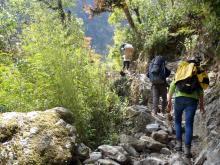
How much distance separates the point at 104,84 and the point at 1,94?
7.59ft

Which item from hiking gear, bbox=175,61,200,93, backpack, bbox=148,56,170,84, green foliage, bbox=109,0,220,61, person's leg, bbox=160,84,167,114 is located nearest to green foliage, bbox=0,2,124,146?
hiking gear, bbox=175,61,200,93

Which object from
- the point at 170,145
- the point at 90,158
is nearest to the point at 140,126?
the point at 170,145

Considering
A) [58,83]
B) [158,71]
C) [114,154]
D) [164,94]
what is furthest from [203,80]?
[164,94]

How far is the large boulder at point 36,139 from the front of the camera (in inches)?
240

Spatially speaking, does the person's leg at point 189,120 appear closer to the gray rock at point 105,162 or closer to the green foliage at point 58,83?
the green foliage at point 58,83

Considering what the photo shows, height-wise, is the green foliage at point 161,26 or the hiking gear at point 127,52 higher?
the green foliage at point 161,26

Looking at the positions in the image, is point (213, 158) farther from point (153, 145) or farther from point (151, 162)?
point (153, 145)

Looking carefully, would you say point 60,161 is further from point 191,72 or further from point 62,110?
point 191,72

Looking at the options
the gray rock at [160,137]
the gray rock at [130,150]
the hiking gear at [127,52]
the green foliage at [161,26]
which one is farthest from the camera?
the hiking gear at [127,52]

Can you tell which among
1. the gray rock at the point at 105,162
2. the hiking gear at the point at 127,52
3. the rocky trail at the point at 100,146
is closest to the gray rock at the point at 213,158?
the rocky trail at the point at 100,146

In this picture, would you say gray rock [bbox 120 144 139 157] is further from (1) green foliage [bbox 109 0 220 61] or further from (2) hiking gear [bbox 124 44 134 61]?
(2) hiking gear [bbox 124 44 134 61]

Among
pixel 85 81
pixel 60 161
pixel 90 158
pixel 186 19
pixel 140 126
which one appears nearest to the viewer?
pixel 60 161

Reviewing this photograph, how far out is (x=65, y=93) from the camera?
807 centimetres

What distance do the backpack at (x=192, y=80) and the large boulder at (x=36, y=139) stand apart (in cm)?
227
